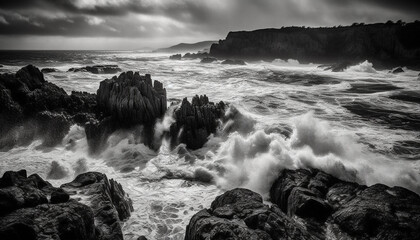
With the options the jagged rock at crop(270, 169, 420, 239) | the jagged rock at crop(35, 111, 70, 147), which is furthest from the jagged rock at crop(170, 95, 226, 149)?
the jagged rock at crop(35, 111, 70, 147)

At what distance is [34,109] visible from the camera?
15273mm

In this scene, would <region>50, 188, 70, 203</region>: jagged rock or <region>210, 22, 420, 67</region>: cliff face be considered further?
<region>210, 22, 420, 67</region>: cliff face

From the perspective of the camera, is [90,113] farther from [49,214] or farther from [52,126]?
[49,214]

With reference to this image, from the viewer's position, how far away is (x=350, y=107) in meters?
20.6

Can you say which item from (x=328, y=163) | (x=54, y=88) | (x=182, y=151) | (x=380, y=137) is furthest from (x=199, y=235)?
(x=54, y=88)

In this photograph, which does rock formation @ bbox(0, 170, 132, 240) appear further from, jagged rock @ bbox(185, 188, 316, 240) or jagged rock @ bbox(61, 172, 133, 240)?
jagged rock @ bbox(185, 188, 316, 240)

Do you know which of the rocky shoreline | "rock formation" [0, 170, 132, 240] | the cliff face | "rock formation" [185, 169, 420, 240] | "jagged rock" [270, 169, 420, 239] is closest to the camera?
"rock formation" [0, 170, 132, 240]

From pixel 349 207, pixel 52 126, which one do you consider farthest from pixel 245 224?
pixel 52 126

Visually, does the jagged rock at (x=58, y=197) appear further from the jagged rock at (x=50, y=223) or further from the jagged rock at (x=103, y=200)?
the jagged rock at (x=103, y=200)

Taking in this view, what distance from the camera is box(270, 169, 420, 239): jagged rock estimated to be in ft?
20.0

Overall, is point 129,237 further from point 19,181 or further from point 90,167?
point 90,167

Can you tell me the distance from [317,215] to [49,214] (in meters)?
7.03

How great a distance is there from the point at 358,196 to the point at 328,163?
235cm

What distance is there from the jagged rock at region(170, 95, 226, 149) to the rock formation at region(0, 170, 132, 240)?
6.85m
